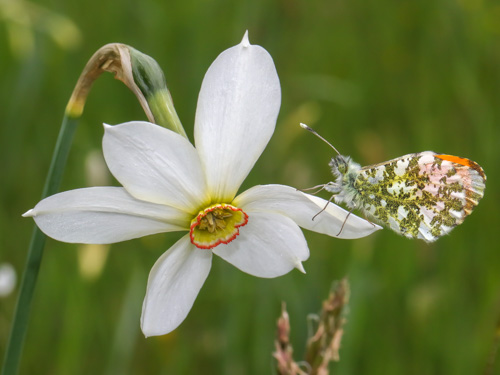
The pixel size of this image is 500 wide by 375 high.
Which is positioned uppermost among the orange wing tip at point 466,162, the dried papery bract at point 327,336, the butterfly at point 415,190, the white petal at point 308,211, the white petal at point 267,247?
the orange wing tip at point 466,162

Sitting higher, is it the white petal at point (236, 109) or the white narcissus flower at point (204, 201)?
the white petal at point (236, 109)

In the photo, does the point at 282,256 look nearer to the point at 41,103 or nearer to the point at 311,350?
the point at 311,350

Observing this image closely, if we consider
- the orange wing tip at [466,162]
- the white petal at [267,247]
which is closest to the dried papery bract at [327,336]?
the white petal at [267,247]

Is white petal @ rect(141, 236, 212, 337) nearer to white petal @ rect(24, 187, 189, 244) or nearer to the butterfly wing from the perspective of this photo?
white petal @ rect(24, 187, 189, 244)

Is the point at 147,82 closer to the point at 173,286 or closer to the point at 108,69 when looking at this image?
the point at 108,69

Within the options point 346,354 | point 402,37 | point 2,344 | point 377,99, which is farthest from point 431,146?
point 2,344

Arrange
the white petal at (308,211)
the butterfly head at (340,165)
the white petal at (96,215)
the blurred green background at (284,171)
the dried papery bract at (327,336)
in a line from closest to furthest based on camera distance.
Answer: the white petal at (96,215) < the white petal at (308,211) < the dried papery bract at (327,336) < the butterfly head at (340,165) < the blurred green background at (284,171)

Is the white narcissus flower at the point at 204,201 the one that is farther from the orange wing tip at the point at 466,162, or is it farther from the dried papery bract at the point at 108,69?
the orange wing tip at the point at 466,162
